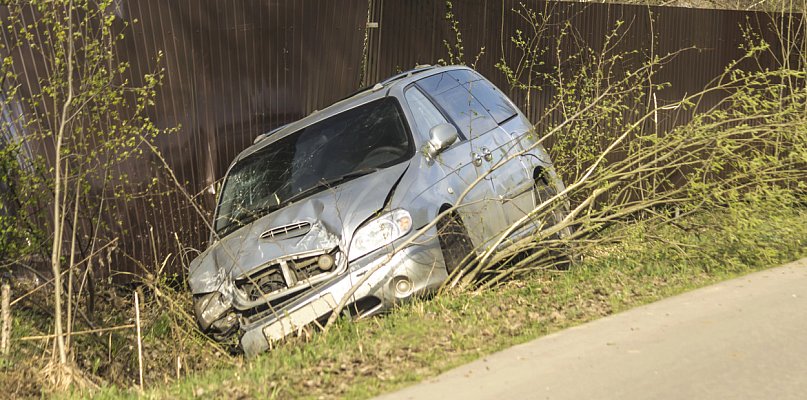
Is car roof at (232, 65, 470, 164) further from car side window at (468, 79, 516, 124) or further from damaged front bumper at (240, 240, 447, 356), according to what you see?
damaged front bumper at (240, 240, 447, 356)

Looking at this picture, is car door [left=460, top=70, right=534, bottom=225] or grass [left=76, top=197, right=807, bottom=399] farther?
car door [left=460, top=70, right=534, bottom=225]

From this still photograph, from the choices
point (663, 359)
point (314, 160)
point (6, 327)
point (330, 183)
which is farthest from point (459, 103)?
point (6, 327)

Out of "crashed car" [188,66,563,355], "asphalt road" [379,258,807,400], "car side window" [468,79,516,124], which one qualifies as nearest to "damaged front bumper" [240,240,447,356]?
"crashed car" [188,66,563,355]

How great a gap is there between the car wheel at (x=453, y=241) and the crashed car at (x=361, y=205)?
1 centimetres

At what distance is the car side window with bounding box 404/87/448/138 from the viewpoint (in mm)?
8242

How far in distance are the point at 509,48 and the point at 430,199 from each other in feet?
19.1

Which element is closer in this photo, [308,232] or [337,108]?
[308,232]

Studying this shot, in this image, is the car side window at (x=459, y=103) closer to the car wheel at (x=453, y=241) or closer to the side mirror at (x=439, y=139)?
the side mirror at (x=439, y=139)

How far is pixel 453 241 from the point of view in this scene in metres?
7.68

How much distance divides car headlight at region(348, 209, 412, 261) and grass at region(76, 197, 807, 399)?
480mm

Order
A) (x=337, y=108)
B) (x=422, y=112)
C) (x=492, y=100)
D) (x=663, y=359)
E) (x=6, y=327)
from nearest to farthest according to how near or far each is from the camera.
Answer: (x=663, y=359)
(x=6, y=327)
(x=422, y=112)
(x=337, y=108)
(x=492, y=100)

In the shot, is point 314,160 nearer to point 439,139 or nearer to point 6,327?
point 439,139

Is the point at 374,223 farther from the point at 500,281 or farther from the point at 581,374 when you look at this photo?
the point at 581,374

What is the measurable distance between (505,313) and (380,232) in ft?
3.40
